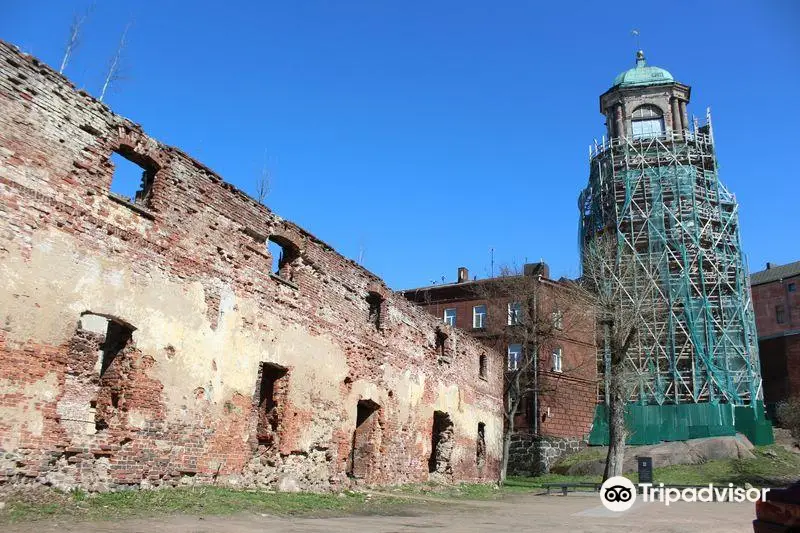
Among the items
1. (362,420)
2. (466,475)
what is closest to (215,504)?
(362,420)

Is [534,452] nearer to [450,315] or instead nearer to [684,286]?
[450,315]

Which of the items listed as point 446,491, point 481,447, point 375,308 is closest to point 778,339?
point 481,447

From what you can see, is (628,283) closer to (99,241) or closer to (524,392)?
(524,392)

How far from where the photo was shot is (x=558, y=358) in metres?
31.9

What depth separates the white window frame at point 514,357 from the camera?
3073 cm

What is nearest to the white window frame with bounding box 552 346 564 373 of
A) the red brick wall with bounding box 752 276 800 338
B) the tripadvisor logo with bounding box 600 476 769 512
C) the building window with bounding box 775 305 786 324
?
the tripadvisor logo with bounding box 600 476 769 512

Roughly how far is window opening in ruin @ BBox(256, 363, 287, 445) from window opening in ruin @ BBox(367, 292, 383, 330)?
4.41 metres

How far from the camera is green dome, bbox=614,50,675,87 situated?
42.1m

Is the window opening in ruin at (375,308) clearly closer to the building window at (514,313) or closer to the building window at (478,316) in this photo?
the building window at (514,313)

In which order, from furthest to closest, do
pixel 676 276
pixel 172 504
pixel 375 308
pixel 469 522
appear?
pixel 676 276 < pixel 375 308 < pixel 469 522 < pixel 172 504

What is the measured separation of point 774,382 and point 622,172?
18.8m

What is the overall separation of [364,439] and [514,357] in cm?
1660

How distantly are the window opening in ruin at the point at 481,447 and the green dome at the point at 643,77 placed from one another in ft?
94.4

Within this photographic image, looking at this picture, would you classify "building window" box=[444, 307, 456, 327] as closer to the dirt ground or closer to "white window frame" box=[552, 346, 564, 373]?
"white window frame" box=[552, 346, 564, 373]
